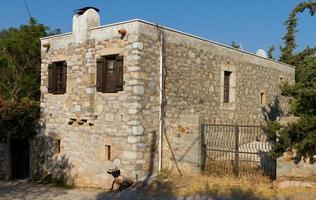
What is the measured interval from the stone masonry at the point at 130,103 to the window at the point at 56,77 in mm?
239

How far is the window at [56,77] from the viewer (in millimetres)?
14094

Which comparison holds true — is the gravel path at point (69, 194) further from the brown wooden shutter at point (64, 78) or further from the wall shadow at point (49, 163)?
the brown wooden shutter at point (64, 78)

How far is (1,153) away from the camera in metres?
16.3

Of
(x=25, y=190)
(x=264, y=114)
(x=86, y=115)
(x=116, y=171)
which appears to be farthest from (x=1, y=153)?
(x=264, y=114)

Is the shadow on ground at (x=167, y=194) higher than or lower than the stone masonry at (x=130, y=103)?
lower

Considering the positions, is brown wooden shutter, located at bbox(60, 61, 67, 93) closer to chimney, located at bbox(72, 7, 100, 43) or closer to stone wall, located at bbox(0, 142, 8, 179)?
chimney, located at bbox(72, 7, 100, 43)

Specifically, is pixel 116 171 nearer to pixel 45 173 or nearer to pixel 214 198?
pixel 214 198

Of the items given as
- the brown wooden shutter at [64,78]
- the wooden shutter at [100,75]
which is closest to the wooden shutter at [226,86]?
the wooden shutter at [100,75]

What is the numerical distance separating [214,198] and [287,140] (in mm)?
2309

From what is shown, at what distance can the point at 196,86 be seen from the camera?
44.9 ft

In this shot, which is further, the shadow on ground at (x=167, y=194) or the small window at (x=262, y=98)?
the small window at (x=262, y=98)

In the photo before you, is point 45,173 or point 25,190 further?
point 45,173

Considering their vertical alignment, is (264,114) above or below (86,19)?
below

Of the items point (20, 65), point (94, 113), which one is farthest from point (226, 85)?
point (20, 65)
